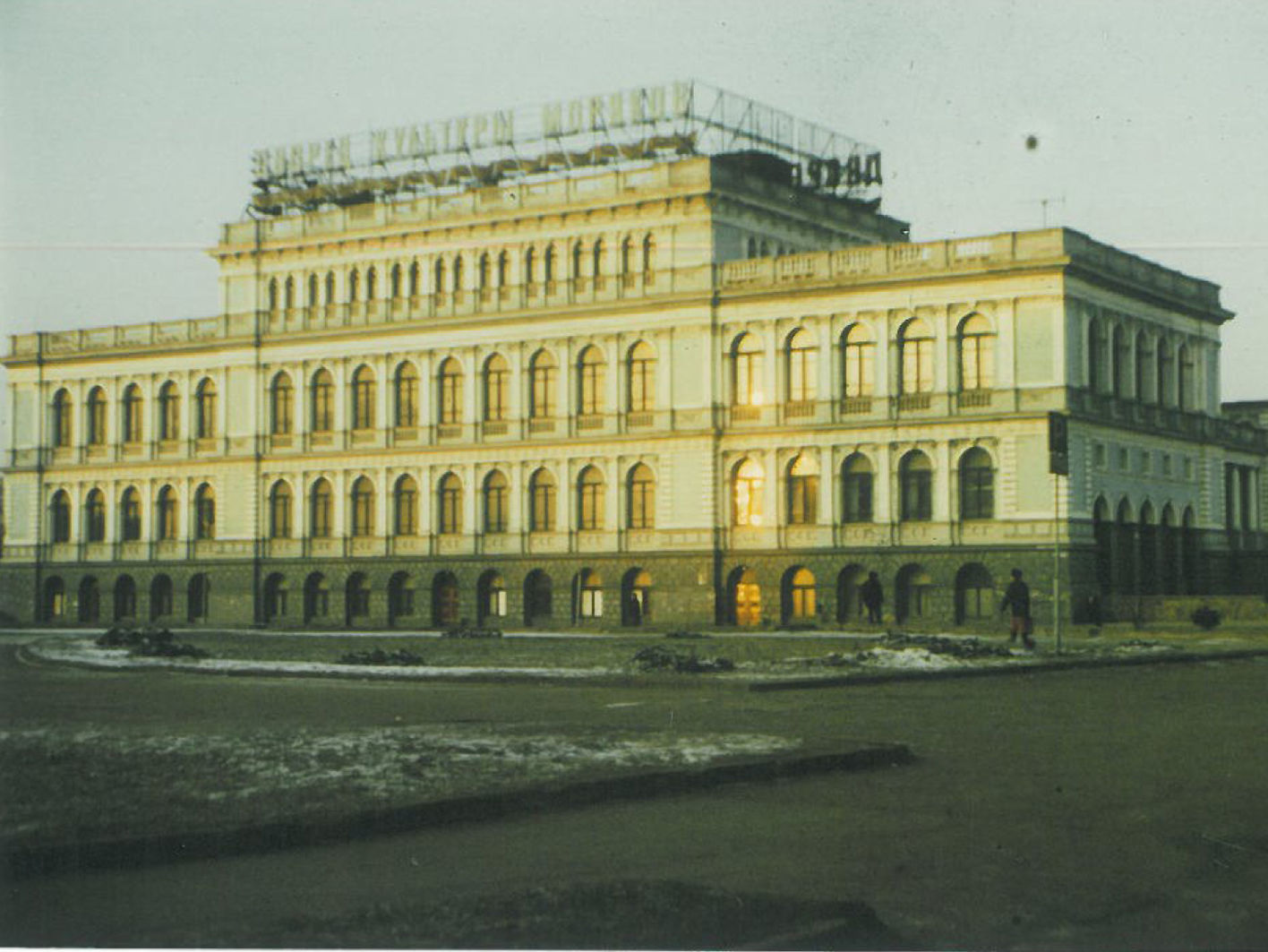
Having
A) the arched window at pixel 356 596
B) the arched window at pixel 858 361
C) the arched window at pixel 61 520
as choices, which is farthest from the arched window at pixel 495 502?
the arched window at pixel 61 520

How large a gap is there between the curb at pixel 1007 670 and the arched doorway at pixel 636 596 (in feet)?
103

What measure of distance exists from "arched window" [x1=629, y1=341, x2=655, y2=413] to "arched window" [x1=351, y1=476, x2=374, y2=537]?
12044 millimetres

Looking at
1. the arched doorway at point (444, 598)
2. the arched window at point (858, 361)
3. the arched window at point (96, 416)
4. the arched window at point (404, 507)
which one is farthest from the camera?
the arched window at point (96, 416)

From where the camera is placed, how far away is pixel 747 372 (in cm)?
6519

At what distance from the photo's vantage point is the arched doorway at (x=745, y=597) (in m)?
64.4

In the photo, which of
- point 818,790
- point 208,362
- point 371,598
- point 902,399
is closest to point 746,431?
point 902,399

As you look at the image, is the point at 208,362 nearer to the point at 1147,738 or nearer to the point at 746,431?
the point at 746,431

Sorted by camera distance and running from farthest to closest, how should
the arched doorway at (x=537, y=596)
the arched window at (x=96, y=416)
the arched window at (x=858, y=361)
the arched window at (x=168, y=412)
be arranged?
the arched window at (x=96, y=416), the arched window at (x=168, y=412), the arched doorway at (x=537, y=596), the arched window at (x=858, y=361)

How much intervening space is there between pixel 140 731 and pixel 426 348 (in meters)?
55.7

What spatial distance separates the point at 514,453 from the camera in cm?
6994

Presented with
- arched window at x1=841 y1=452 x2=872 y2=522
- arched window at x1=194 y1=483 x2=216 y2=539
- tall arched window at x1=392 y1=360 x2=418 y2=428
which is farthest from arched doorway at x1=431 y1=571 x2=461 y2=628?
arched window at x1=841 y1=452 x2=872 y2=522

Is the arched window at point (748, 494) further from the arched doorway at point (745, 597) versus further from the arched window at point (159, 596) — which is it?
the arched window at point (159, 596)

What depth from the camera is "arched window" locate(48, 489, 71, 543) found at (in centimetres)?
8075

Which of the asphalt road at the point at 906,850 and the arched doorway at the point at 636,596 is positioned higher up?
the arched doorway at the point at 636,596
